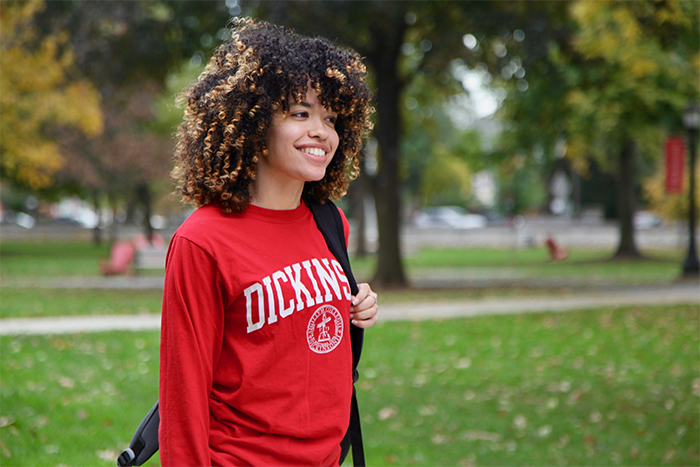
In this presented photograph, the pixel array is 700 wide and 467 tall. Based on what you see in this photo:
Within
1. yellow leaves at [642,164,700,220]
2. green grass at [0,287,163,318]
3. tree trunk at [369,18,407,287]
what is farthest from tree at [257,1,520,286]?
yellow leaves at [642,164,700,220]

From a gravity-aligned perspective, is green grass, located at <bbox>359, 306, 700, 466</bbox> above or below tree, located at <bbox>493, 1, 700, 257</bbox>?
below

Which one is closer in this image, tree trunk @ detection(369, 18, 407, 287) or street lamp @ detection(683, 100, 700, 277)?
tree trunk @ detection(369, 18, 407, 287)

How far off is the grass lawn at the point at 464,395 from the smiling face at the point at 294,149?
121 inches

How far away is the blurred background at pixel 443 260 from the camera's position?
5.45 metres

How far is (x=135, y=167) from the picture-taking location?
103 feet

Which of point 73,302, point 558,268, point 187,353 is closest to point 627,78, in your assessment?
point 558,268

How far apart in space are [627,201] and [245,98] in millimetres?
Answer: 24649

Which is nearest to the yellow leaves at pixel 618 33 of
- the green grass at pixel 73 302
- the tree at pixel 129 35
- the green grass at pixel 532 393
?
the green grass at pixel 532 393

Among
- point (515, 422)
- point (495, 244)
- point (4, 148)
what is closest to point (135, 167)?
point (4, 148)

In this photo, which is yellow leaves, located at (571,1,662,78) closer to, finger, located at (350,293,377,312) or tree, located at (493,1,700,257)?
tree, located at (493,1,700,257)

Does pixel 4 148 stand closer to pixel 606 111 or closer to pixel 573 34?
pixel 573 34

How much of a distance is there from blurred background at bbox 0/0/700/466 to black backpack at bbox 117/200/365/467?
2.76 m

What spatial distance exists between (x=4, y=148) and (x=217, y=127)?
19.6m

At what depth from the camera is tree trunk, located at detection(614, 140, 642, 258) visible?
78.6 ft
